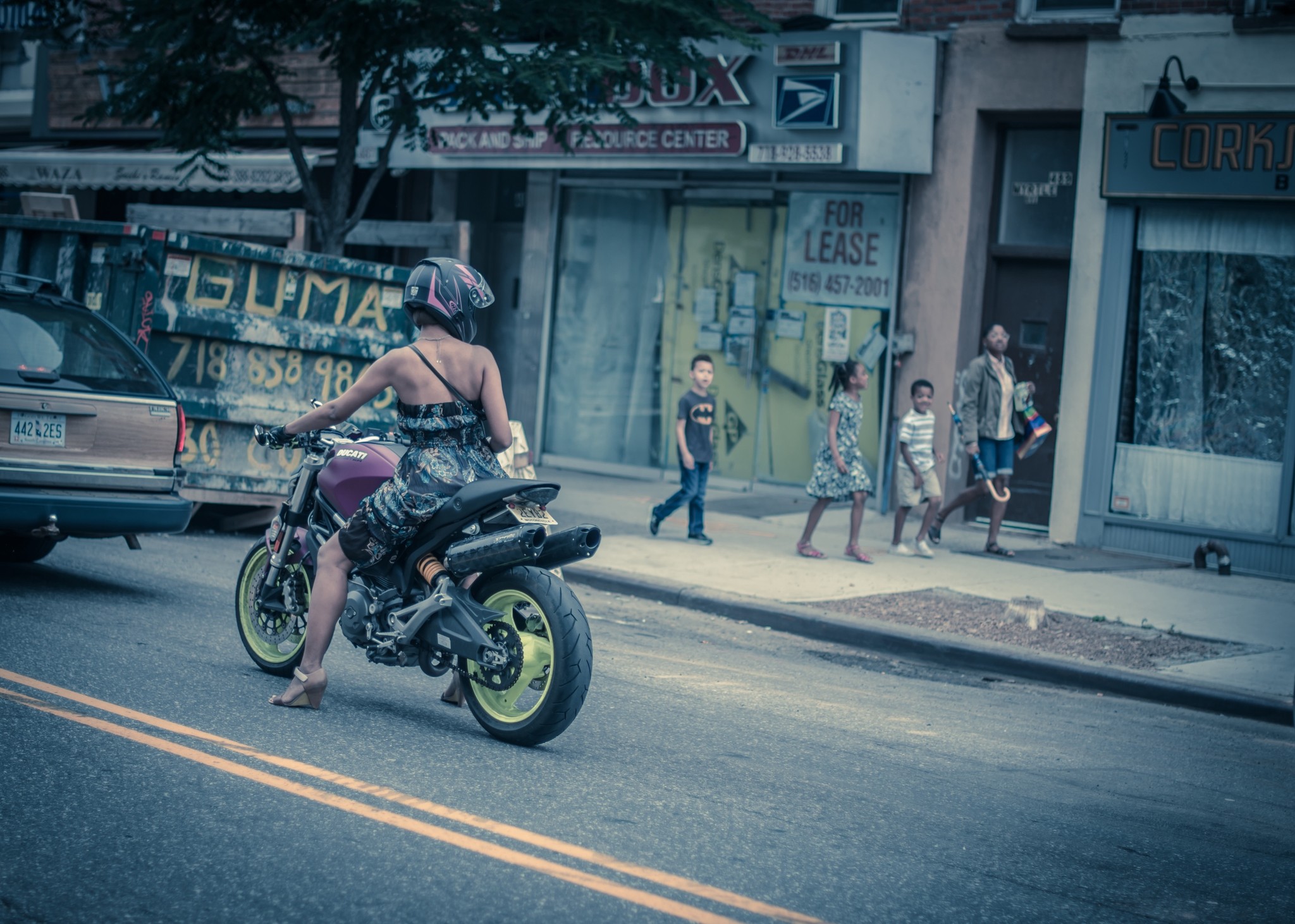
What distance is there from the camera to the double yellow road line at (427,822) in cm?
409

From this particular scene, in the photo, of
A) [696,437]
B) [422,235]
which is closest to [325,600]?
[696,437]

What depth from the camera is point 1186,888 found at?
15.3 feet

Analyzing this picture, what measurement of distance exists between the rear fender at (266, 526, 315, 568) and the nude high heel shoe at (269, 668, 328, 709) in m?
0.54

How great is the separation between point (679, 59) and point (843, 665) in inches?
254

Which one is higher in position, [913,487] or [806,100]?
[806,100]

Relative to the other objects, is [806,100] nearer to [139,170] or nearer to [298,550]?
[298,550]

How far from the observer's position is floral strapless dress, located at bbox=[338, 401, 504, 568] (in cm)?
557

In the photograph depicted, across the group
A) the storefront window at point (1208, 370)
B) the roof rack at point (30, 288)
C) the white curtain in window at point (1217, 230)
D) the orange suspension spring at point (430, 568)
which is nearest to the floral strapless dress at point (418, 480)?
the orange suspension spring at point (430, 568)

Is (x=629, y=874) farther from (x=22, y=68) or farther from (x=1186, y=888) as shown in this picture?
(x=22, y=68)

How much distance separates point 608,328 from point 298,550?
36.3 feet

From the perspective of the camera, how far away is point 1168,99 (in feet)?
40.8

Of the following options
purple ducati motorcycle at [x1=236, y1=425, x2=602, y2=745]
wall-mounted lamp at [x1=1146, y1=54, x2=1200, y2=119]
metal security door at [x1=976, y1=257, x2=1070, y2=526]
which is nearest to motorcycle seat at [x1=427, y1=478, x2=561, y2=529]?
purple ducati motorcycle at [x1=236, y1=425, x2=602, y2=745]

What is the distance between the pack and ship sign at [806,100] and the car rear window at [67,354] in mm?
7604

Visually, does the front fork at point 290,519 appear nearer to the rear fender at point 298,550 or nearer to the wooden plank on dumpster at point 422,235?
the rear fender at point 298,550
